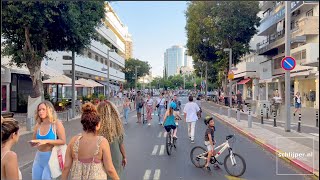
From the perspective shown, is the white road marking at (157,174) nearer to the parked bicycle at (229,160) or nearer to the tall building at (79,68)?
the parked bicycle at (229,160)

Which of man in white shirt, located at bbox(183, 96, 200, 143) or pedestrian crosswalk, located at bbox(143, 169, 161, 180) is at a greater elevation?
man in white shirt, located at bbox(183, 96, 200, 143)

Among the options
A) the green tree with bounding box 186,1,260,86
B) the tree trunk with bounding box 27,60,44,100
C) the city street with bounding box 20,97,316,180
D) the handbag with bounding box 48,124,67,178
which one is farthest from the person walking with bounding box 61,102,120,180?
the green tree with bounding box 186,1,260,86

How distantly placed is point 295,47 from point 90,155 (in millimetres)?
38919

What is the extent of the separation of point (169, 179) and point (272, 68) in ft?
135

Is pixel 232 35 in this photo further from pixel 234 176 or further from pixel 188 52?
pixel 234 176

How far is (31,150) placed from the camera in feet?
37.5

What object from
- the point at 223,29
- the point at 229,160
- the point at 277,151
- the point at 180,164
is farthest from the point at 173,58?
the point at 223,29

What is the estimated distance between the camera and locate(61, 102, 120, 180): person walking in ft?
12.7

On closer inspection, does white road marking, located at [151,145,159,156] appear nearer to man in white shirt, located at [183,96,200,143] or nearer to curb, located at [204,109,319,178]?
man in white shirt, located at [183,96,200,143]

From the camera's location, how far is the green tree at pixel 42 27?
57.5 feet

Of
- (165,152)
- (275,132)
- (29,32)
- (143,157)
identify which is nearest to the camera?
(143,157)

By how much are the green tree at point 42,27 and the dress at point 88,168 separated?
1447cm

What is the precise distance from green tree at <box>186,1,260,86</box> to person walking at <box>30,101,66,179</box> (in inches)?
1394

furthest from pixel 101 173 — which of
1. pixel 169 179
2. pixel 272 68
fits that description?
pixel 272 68
